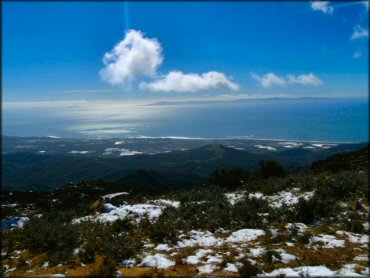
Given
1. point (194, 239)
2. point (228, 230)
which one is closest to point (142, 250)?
point (194, 239)

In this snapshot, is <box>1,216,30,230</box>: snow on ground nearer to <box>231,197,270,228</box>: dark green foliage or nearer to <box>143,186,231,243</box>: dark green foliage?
<box>143,186,231,243</box>: dark green foliage

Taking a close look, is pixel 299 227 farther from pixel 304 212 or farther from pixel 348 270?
pixel 348 270

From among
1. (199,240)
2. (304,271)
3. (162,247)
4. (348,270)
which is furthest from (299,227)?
(162,247)

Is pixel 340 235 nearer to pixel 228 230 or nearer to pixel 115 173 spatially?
Result: pixel 228 230

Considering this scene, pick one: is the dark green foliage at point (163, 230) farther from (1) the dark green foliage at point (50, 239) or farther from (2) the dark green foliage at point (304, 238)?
(2) the dark green foliage at point (304, 238)

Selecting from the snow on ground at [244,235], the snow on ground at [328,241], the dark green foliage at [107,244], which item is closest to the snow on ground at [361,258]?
the snow on ground at [328,241]
